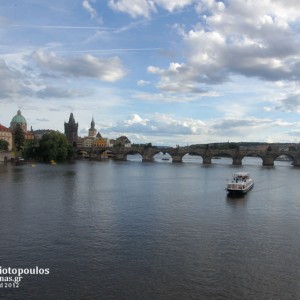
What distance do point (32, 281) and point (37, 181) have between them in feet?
155

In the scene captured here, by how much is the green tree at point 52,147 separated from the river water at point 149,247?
8174 centimetres

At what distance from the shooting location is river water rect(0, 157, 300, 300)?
20547 millimetres

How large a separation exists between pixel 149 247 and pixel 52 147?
107224 mm

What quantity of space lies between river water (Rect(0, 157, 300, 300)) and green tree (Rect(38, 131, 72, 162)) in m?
81.7

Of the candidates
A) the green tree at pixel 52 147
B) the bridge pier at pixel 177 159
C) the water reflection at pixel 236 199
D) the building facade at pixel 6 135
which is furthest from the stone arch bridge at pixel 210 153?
the water reflection at pixel 236 199

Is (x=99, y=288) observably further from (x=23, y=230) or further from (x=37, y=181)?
(x=37, y=181)

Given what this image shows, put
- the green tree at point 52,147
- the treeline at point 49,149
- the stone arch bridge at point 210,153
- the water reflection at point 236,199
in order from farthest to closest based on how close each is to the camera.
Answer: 1. the stone arch bridge at point 210,153
2. the treeline at point 49,149
3. the green tree at point 52,147
4. the water reflection at point 236,199

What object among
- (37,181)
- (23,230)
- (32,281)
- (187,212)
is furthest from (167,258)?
(37,181)

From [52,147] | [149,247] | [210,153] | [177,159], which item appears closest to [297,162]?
[210,153]

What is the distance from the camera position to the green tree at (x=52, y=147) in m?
129

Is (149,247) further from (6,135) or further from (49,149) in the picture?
(6,135)

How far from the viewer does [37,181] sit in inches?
2625

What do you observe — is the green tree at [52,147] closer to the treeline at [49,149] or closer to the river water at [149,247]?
the treeline at [49,149]

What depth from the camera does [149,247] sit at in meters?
27.2
